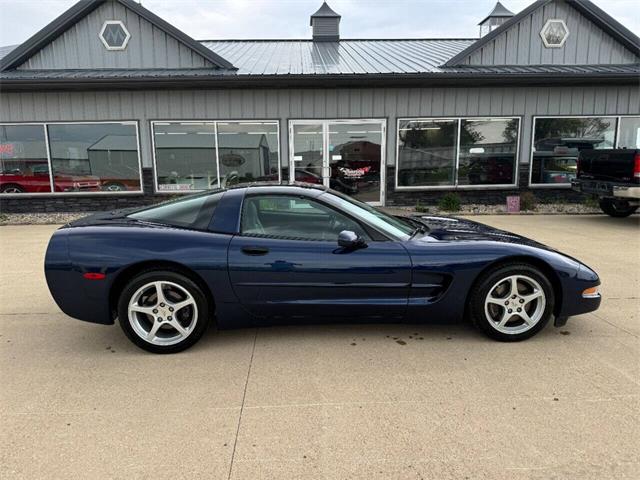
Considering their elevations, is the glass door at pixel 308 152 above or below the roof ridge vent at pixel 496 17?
below

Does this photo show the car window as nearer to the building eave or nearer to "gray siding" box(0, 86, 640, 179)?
the building eave

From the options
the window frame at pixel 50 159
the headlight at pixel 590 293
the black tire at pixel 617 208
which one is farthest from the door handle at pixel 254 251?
the black tire at pixel 617 208

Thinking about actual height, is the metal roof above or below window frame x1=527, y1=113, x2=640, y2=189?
above

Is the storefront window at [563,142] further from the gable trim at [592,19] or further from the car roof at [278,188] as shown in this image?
the car roof at [278,188]

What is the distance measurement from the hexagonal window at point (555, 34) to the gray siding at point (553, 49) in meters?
0.10

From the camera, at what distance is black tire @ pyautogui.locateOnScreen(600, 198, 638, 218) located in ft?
33.4

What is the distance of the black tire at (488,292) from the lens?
3518mm

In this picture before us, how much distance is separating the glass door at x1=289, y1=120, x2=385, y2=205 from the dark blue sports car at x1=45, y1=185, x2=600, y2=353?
796 cm

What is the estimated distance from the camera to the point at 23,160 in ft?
37.5

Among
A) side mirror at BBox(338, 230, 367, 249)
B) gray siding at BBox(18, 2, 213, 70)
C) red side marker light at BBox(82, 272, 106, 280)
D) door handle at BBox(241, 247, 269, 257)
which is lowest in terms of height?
red side marker light at BBox(82, 272, 106, 280)

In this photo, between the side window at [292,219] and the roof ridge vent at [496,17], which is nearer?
the side window at [292,219]

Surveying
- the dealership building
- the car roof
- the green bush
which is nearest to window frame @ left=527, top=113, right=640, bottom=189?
the dealership building

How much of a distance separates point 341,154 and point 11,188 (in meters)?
8.33

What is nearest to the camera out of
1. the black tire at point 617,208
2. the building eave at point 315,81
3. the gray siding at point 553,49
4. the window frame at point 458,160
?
the black tire at point 617,208
